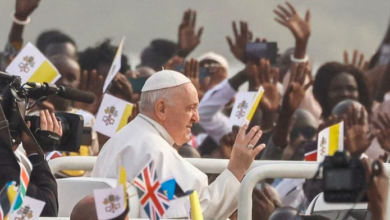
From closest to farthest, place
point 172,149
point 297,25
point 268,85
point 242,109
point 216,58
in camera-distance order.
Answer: point 172,149, point 242,109, point 268,85, point 297,25, point 216,58

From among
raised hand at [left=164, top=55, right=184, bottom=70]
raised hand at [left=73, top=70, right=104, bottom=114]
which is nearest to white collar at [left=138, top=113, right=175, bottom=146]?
raised hand at [left=73, top=70, right=104, bottom=114]

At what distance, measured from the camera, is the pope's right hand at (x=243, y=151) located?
5559mm

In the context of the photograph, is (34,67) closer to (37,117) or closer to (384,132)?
(384,132)

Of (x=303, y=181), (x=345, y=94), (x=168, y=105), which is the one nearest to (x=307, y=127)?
(x=345, y=94)

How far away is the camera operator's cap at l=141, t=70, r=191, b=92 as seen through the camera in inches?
241

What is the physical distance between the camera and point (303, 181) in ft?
27.4

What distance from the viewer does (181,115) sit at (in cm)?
604

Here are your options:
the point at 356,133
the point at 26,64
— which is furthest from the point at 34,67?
the point at 356,133

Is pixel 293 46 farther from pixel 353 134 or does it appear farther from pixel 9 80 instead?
pixel 9 80

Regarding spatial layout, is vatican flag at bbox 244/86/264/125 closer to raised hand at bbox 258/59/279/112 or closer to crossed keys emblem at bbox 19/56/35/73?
raised hand at bbox 258/59/279/112

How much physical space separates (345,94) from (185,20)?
1.84 meters

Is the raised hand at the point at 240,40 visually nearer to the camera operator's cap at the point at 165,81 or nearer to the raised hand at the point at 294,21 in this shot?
the raised hand at the point at 294,21

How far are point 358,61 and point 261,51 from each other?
142 cm

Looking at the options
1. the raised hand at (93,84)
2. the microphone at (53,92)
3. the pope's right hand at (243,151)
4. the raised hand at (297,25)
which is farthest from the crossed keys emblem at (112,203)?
the raised hand at (297,25)
